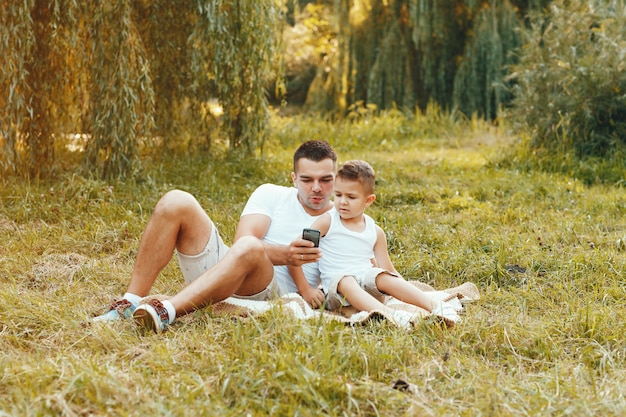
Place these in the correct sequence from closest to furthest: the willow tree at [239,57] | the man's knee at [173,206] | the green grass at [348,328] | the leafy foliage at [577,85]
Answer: the green grass at [348,328]
the man's knee at [173,206]
the willow tree at [239,57]
the leafy foliage at [577,85]

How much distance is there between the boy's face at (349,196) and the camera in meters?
3.39

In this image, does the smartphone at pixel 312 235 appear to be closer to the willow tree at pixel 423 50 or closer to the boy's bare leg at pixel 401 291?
the boy's bare leg at pixel 401 291

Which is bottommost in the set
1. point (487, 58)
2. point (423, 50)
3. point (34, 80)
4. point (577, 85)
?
point (577, 85)

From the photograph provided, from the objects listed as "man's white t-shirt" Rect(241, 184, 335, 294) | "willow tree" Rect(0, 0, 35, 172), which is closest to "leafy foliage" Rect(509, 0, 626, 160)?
"man's white t-shirt" Rect(241, 184, 335, 294)

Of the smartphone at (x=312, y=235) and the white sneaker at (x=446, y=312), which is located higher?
the smartphone at (x=312, y=235)

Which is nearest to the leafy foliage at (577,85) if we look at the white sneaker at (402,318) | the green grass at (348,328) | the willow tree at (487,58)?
the green grass at (348,328)

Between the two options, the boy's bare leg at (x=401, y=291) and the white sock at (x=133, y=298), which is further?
the boy's bare leg at (x=401, y=291)

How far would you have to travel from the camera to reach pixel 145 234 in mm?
3283

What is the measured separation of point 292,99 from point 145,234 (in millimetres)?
13118

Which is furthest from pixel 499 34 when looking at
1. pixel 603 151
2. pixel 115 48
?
pixel 115 48

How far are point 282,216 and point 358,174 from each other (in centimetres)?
43

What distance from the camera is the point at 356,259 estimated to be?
11.4 ft

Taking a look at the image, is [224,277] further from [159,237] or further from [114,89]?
[114,89]

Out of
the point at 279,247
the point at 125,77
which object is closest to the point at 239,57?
the point at 125,77
